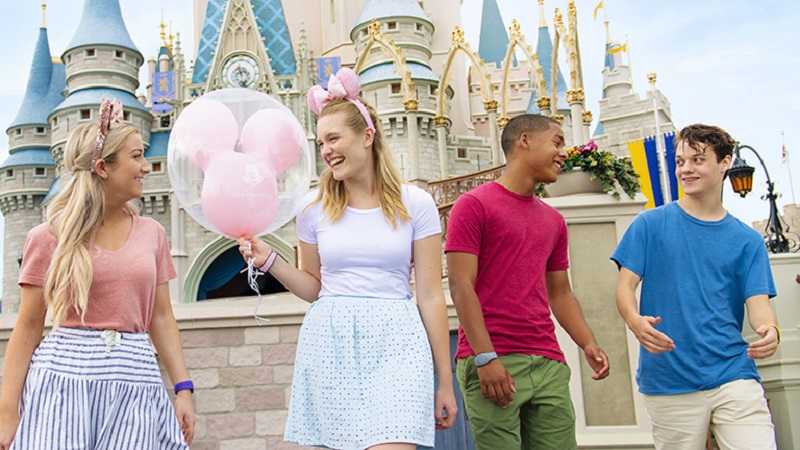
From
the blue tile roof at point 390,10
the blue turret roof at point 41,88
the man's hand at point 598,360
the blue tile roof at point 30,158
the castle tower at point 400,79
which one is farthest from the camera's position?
the blue turret roof at point 41,88

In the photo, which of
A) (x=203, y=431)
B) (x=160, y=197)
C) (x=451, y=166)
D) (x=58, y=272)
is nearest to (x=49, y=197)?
(x=160, y=197)

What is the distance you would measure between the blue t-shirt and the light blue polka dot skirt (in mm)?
1002

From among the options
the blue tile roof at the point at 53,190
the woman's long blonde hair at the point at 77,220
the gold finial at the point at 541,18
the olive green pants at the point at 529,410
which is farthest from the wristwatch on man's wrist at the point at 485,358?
the gold finial at the point at 541,18

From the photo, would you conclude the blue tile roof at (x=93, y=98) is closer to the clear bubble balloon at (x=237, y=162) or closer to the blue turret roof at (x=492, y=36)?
the blue turret roof at (x=492, y=36)

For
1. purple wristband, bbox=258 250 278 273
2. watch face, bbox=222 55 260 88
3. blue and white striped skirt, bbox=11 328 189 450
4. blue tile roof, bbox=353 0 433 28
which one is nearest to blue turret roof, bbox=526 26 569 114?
blue tile roof, bbox=353 0 433 28

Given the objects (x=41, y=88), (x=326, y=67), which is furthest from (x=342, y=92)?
(x=41, y=88)

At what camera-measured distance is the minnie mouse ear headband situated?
97.2 inches

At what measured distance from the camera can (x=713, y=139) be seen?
2.85 m

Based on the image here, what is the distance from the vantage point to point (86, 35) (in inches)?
1011

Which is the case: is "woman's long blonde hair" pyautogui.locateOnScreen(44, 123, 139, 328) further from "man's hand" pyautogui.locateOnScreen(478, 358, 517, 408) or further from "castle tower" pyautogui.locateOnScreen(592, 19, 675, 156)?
"castle tower" pyautogui.locateOnScreen(592, 19, 675, 156)

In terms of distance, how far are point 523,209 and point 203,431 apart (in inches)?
112

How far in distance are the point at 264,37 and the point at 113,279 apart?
25.3 meters

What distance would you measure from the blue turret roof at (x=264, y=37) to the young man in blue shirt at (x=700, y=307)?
2394 centimetres

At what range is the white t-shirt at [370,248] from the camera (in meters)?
2.33
